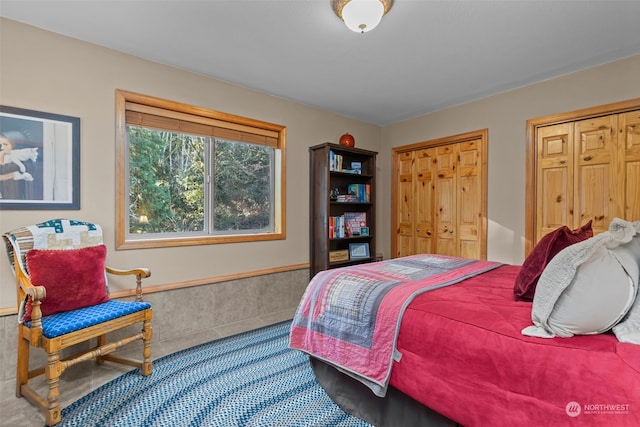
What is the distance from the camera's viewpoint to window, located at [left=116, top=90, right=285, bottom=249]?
265 cm

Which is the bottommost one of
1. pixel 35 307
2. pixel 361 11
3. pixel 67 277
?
pixel 35 307

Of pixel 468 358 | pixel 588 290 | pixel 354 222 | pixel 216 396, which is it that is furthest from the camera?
pixel 354 222

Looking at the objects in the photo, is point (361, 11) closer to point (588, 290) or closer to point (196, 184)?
point (588, 290)

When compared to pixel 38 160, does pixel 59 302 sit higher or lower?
lower

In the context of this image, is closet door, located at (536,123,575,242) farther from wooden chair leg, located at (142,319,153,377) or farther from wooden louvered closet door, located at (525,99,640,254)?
wooden chair leg, located at (142,319,153,377)

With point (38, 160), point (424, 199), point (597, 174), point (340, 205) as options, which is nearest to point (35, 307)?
point (38, 160)

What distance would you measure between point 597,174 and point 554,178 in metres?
0.31

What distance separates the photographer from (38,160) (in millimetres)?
2156

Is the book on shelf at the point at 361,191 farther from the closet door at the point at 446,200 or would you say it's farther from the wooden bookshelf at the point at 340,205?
the closet door at the point at 446,200

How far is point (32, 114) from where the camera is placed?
2133mm

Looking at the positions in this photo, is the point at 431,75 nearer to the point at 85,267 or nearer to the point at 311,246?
the point at 311,246

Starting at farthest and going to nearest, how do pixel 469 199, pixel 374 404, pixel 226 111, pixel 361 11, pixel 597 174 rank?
pixel 469 199, pixel 226 111, pixel 597 174, pixel 361 11, pixel 374 404

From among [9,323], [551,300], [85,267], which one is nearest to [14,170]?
[85,267]

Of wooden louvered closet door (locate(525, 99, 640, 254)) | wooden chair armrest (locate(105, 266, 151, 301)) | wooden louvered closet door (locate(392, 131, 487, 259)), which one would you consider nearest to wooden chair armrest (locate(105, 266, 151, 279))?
wooden chair armrest (locate(105, 266, 151, 301))
